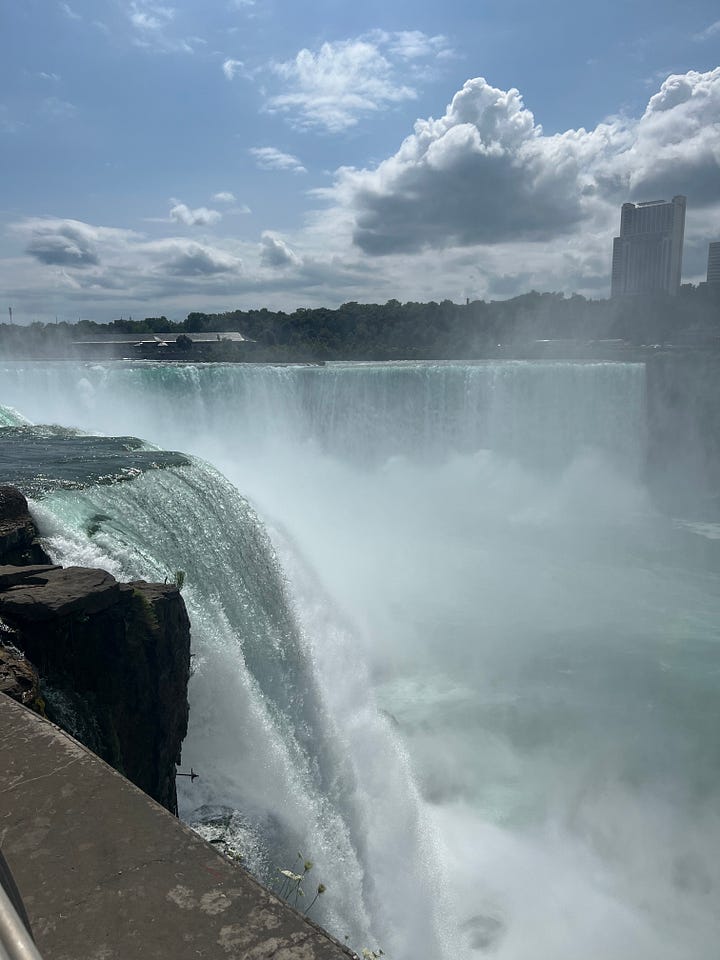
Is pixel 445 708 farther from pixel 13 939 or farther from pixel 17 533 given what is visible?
pixel 13 939

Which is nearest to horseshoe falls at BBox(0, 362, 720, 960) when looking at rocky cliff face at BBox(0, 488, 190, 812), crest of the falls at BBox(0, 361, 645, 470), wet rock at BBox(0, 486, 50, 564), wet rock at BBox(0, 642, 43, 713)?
wet rock at BBox(0, 486, 50, 564)

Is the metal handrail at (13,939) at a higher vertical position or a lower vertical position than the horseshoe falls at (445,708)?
higher

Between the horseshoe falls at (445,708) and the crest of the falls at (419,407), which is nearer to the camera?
the horseshoe falls at (445,708)

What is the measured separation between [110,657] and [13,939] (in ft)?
12.0

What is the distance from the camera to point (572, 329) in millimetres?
46344

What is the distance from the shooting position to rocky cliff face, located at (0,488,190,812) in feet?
12.7

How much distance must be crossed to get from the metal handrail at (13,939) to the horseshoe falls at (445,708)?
388 cm

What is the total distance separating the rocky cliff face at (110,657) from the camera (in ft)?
12.7

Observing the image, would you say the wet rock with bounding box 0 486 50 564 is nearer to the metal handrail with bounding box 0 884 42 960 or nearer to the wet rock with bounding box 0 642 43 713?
the wet rock with bounding box 0 642 43 713

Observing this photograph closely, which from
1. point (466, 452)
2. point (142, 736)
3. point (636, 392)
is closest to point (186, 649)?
point (142, 736)

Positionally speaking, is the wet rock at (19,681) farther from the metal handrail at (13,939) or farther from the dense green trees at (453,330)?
the dense green trees at (453,330)

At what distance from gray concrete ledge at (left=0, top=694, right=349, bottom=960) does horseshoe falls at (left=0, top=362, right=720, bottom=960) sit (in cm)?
284

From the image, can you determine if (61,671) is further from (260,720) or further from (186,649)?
(260,720)

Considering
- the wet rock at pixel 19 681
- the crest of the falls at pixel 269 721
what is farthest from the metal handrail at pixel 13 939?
the crest of the falls at pixel 269 721
